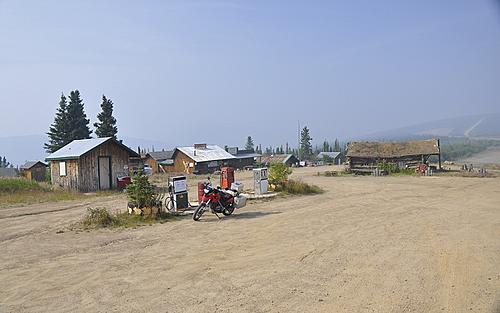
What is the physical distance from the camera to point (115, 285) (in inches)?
259

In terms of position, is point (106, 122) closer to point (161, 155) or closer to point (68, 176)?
point (161, 155)

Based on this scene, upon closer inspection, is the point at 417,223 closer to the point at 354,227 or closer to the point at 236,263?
the point at 354,227

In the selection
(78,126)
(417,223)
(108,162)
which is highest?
(78,126)

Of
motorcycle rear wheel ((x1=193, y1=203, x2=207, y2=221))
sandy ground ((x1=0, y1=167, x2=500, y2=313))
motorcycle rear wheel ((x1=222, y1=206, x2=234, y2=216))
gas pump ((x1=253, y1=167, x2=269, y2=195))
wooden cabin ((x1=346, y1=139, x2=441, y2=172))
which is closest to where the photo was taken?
sandy ground ((x1=0, y1=167, x2=500, y2=313))

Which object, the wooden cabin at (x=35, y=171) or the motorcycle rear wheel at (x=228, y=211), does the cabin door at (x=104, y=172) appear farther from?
the wooden cabin at (x=35, y=171)

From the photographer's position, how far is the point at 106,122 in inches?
2133

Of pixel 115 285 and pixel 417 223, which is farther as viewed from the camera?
pixel 417 223

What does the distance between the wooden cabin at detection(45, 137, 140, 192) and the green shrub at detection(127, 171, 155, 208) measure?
12.9m

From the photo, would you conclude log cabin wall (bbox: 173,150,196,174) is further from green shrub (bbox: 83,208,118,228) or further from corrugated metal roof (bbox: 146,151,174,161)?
green shrub (bbox: 83,208,118,228)

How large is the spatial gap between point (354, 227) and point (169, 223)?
204 inches

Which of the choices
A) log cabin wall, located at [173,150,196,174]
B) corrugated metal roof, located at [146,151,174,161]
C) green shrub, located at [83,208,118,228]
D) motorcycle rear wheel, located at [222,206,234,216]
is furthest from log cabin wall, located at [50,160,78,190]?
corrugated metal roof, located at [146,151,174,161]

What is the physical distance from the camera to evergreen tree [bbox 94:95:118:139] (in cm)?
5378

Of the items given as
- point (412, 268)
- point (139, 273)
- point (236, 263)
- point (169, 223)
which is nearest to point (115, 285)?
point (139, 273)

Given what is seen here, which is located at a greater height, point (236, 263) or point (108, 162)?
point (108, 162)
